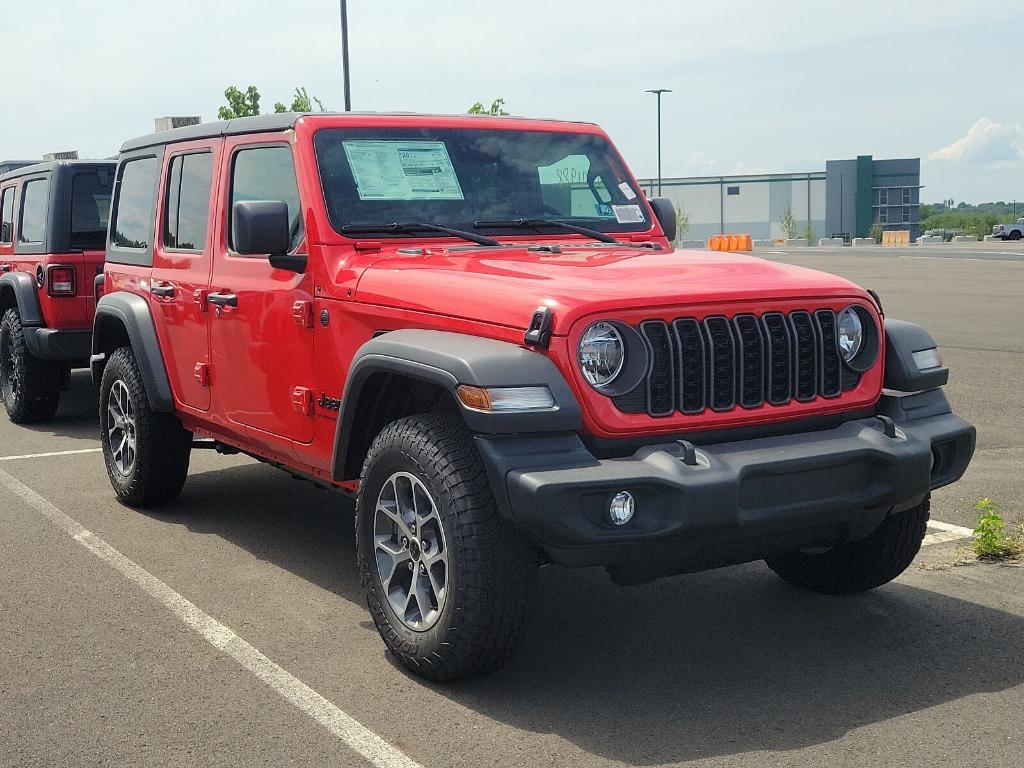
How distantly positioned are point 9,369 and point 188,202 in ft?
17.1

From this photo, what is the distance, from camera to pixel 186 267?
6348 millimetres

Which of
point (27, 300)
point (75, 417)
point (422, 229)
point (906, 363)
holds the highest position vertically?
point (422, 229)

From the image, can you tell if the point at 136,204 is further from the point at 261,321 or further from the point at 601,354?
the point at 601,354

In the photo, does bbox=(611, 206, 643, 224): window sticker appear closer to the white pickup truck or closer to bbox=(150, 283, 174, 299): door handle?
bbox=(150, 283, 174, 299): door handle

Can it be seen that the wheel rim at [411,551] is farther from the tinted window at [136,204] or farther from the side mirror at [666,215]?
the tinted window at [136,204]

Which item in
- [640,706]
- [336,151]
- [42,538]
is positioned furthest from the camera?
[42,538]

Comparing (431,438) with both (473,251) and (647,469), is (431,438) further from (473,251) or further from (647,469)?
(473,251)

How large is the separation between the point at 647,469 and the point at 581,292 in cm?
64

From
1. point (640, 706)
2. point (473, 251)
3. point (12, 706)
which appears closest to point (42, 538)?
point (12, 706)

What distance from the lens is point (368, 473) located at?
4.52 meters

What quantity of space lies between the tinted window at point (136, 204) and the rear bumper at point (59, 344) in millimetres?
2742

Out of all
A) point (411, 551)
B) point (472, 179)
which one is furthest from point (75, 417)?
point (411, 551)

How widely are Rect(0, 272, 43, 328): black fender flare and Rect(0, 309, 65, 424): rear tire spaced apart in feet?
0.40

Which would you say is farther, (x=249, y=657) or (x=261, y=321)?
(x=261, y=321)
